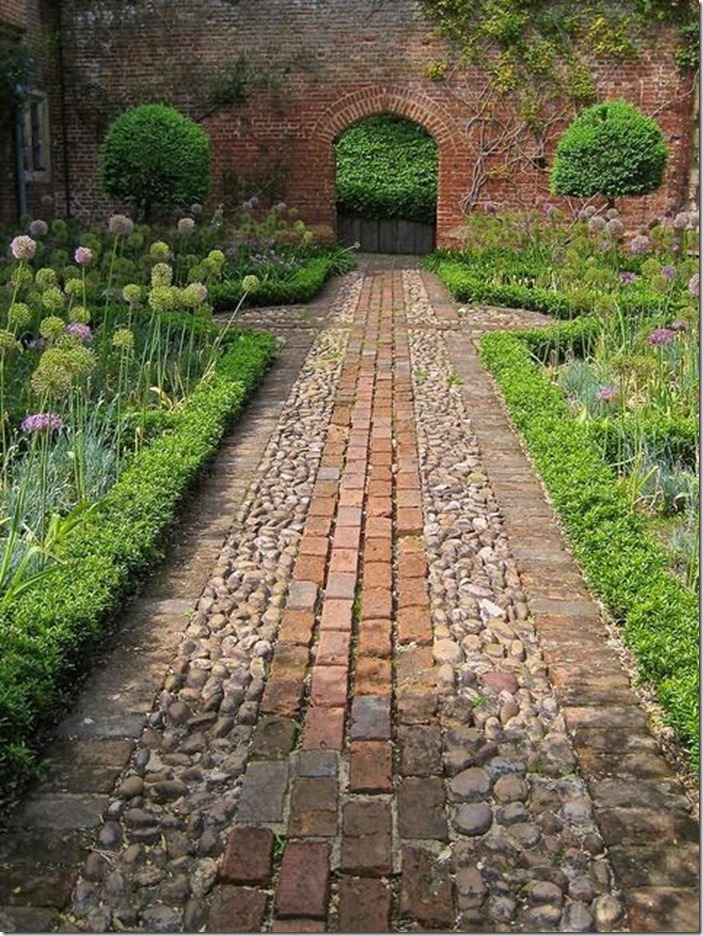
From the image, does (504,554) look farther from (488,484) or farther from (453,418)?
(453,418)

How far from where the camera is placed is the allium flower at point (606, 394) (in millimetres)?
4742

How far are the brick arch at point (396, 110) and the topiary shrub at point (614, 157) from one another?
3.24 metres

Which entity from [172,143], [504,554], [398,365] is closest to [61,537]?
[504,554]

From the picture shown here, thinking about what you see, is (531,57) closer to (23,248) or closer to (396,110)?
(396,110)

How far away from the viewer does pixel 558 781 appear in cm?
224

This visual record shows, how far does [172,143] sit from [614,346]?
753 centimetres

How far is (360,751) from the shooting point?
7.66ft

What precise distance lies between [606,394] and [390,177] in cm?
1373

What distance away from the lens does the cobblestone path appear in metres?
1.88

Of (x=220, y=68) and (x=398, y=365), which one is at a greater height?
(x=220, y=68)

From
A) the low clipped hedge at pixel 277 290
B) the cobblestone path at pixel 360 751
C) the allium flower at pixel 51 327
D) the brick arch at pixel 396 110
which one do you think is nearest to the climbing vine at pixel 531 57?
the brick arch at pixel 396 110

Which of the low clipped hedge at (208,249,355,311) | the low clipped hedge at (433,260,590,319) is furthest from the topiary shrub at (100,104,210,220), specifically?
the low clipped hedge at (433,260,590,319)

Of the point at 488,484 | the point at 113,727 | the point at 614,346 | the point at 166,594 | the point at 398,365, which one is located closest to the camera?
the point at 113,727

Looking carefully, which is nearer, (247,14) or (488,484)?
(488,484)
